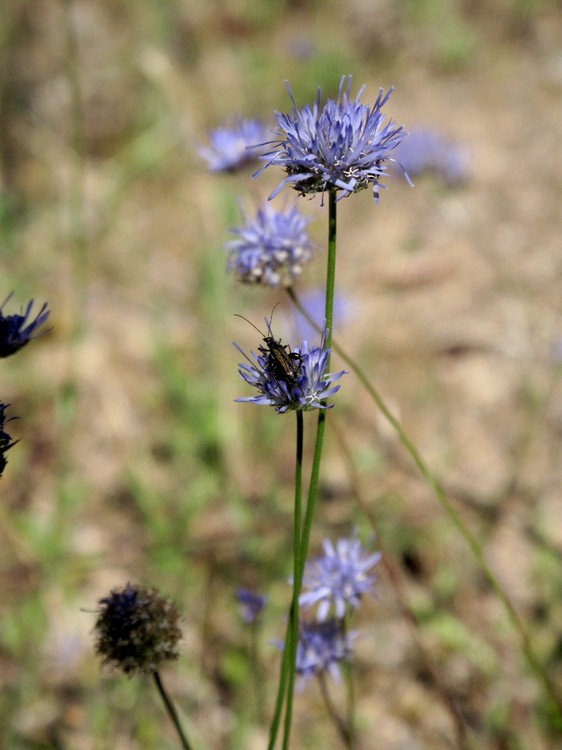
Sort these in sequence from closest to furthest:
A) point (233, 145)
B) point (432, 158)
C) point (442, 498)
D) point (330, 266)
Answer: point (330, 266)
point (442, 498)
point (233, 145)
point (432, 158)

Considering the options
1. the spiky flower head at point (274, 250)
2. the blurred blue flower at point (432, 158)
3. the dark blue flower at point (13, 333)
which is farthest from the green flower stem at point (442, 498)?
the blurred blue flower at point (432, 158)

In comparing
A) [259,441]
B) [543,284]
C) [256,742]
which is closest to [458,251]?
[543,284]

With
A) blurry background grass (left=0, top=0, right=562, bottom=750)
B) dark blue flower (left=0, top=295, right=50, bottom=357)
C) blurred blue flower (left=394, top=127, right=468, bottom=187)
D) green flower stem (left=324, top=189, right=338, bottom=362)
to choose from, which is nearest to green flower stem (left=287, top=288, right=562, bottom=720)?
blurry background grass (left=0, top=0, right=562, bottom=750)

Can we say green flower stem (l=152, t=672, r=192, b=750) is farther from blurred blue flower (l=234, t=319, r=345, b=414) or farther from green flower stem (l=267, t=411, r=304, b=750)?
blurred blue flower (l=234, t=319, r=345, b=414)

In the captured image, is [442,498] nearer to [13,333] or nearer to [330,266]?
[330,266]

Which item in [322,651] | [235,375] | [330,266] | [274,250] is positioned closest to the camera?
[330,266]

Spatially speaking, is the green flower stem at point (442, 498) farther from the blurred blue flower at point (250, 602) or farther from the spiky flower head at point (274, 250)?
the blurred blue flower at point (250, 602)

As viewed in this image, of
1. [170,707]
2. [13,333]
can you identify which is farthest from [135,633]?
[13,333]

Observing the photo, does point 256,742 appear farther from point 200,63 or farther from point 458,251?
point 200,63
